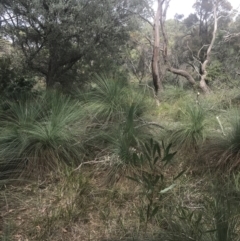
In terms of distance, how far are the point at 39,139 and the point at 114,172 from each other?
3.41 feet

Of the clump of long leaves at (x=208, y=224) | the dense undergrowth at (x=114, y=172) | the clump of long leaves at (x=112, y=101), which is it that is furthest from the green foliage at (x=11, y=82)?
Result: the clump of long leaves at (x=208, y=224)

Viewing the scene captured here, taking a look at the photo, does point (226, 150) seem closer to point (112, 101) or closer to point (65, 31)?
point (112, 101)

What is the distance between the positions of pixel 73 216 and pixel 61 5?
16.3ft

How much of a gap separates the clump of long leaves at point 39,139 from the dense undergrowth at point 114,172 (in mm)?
13

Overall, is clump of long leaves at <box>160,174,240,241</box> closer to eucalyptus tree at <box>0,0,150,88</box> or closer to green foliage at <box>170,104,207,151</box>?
green foliage at <box>170,104,207,151</box>

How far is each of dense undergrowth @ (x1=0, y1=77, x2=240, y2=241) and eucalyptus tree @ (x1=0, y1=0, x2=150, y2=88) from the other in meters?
2.34

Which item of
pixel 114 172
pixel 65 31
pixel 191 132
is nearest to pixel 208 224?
Result: pixel 114 172

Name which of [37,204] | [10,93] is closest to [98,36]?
[10,93]

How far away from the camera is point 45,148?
3928 mm

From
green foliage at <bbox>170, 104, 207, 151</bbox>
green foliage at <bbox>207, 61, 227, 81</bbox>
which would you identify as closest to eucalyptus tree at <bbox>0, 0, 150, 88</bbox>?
green foliage at <bbox>170, 104, 207, 151</bbox>

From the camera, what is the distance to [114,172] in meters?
3.74

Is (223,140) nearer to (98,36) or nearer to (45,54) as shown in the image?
(98,36)

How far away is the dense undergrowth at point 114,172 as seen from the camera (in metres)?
2.61

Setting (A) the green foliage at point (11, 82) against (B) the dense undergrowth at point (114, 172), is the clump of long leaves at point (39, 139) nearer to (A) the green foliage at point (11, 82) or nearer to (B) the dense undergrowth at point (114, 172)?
(B) the dense undergrowth at point (114, 172)
